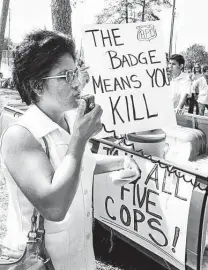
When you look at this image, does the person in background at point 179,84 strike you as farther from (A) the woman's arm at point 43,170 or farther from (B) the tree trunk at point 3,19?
(B) the tree trunk at point 3,19

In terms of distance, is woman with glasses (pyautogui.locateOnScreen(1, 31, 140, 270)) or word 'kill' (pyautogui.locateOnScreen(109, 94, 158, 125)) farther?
word 'kill' (pyautogui.locateOnScreen(109, 94, 158, 125))

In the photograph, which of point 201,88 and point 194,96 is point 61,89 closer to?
point 201,88

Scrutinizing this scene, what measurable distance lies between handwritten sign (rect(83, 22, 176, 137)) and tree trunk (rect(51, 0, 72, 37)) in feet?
21.7

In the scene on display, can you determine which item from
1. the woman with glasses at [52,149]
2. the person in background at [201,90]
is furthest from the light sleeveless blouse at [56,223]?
the person in background at [201,90]

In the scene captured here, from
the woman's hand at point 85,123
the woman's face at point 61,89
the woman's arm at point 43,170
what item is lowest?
the woman's arm at point 43,170

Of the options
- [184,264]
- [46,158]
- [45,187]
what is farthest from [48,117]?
[184,264]

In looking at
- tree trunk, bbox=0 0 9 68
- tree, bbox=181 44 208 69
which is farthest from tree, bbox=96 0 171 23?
tree, bbox=181 44 208 69

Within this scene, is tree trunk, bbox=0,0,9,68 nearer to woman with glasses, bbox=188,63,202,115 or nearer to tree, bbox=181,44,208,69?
woman with glasses, bbox=188,63,202,115

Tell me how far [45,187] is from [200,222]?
129 cm

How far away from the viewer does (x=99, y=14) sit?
39.8m

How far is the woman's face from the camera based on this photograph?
4.98 feet

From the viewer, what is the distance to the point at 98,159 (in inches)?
73.9

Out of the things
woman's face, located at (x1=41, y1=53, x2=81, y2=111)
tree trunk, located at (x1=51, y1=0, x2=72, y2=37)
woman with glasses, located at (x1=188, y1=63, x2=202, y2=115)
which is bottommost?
woman with glasses, located at (x1=188, y1=63, x2=202, y2=115)

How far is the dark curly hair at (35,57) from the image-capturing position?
1.49 m
